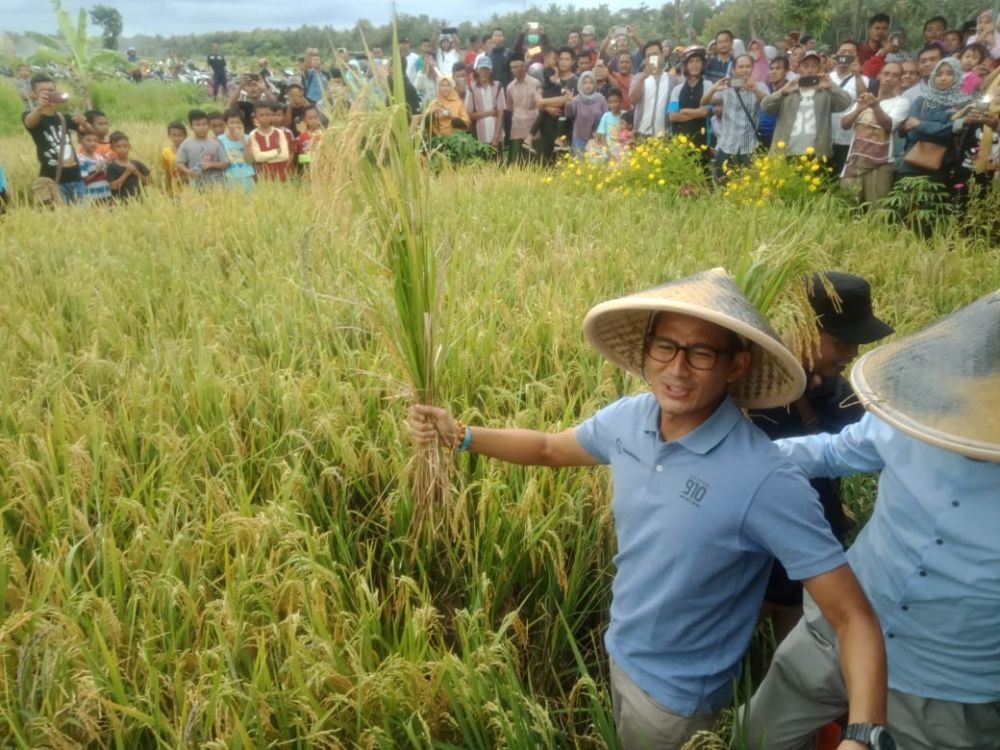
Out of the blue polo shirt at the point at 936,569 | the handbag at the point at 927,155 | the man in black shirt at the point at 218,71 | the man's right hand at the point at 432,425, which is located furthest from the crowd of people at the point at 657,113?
the man in black shirt at the point at 218,71

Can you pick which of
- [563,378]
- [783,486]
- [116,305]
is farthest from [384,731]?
[116,305]

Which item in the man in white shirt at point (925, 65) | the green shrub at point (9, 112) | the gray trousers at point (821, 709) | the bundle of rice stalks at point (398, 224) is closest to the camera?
the gray trousers at point (821, 709)

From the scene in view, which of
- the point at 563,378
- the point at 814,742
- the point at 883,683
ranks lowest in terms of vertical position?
the point at 814,742

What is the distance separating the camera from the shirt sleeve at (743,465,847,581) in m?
1.33

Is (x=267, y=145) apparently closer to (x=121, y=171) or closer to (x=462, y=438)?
(x=121, y=171)

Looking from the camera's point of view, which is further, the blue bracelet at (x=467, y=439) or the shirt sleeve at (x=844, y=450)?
the blue bracelet at (x=467, y=439)

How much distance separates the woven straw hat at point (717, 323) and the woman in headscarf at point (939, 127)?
194 inches

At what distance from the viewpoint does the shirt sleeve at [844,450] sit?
5.16 ft

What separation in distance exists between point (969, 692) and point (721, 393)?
71cm

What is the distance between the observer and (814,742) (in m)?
1.77

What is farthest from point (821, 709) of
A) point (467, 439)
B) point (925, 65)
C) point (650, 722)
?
point (925, 65)

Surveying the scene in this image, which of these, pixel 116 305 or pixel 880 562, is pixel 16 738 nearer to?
pixel 880 562

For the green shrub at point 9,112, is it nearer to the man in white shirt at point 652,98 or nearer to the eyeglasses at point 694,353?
the man in white shirt at point 652,98

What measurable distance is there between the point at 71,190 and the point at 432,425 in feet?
23.0
